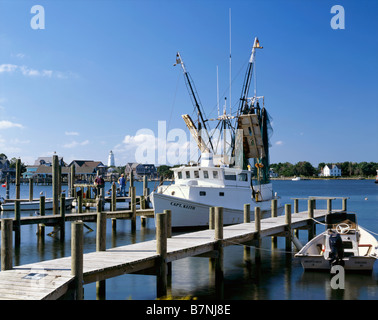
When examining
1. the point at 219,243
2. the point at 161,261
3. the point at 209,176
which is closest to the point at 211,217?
the point at 219,243

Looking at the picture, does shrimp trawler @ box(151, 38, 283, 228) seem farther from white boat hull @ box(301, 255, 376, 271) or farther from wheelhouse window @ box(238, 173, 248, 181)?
white boat hull @ box(301, 255, 376, 271)

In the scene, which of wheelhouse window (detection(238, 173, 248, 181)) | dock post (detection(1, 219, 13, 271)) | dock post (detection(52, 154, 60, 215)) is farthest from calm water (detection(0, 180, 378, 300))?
wheelhouse window (detection(238, 173, 248, 181))

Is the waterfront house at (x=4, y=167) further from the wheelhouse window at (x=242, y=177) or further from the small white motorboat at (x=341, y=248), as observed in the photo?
the small white motorboat at (x=341, y=248)

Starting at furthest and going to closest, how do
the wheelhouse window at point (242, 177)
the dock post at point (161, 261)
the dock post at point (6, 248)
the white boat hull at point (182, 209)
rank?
the wheelhouse window at point (242, 177)
the white boat hull at point (182, 209)
the dock post at point (161, 261)
the dock post at point (6, 248)

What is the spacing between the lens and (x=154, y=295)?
13.7 metres

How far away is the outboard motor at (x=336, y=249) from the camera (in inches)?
587

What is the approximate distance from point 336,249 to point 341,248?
17 centimetres

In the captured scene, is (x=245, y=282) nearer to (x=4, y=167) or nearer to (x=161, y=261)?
(x=161, y=261)

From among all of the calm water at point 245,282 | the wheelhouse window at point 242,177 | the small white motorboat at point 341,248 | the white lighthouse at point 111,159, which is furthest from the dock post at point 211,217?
the white lighthouse at point 111,159

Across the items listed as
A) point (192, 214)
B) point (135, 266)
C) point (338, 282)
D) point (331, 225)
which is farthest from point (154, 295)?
point (192, 214)

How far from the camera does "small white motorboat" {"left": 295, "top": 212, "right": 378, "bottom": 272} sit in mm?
15344

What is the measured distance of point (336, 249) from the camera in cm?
1512
